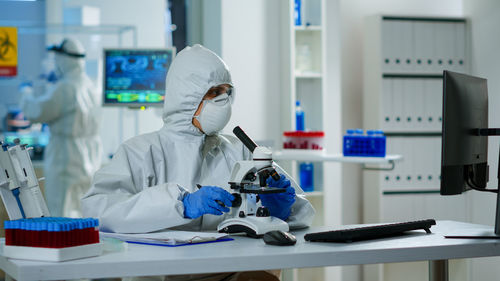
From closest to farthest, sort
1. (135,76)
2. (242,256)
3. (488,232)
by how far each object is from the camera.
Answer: (242,256) < (488,232) < (135,76)

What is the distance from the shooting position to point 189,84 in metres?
2.38

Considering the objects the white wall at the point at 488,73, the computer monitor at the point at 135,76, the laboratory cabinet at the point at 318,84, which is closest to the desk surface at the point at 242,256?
the computer monitor at the point at 135,76

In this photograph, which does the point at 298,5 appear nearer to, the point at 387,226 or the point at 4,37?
the point at 4,37

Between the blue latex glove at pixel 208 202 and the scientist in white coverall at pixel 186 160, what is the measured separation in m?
0.04

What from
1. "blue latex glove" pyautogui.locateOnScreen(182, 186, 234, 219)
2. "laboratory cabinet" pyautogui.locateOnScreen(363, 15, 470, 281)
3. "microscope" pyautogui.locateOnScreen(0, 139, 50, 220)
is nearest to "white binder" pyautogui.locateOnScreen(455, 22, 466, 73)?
"laboratory cabinet" pyautogui.locateOnScreen(363, 15, 470, 281)

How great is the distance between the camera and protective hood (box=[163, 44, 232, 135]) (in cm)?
238

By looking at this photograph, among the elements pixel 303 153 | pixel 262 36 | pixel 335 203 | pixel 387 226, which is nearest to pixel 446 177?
pixel 387 226

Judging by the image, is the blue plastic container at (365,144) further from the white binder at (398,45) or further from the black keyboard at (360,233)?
the black keyboard at (360,233)

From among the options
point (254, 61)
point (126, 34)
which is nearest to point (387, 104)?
point (254, 61)

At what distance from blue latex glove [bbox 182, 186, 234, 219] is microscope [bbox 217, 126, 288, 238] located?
5 cm

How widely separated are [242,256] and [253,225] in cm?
33

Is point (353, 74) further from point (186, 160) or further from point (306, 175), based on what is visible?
point (186, 160)

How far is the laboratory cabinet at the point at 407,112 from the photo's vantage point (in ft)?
14.8

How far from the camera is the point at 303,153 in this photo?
413 centimetres
